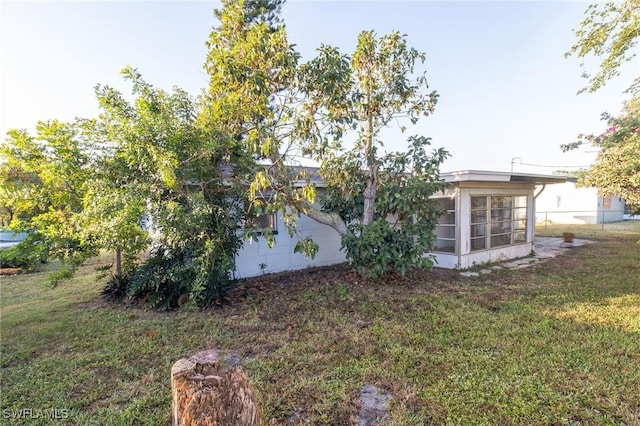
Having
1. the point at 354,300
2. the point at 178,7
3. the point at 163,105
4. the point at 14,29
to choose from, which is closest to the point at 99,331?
the point at 163,105

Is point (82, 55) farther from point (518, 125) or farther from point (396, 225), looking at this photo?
point (518, 125)

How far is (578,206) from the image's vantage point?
21391 mm

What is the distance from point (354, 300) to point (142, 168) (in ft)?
12.6

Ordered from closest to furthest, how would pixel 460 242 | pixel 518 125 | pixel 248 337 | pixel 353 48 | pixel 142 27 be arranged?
pixel 248 337
pixel 353 48
pixel 142 27
pixel 460 242
pixel 518 125

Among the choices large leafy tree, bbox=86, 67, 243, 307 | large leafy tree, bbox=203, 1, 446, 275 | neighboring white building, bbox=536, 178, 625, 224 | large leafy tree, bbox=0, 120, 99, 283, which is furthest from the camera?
neighboring white building, bbox=536, 178, 625, 224

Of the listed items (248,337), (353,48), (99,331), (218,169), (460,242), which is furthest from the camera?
(460,242)

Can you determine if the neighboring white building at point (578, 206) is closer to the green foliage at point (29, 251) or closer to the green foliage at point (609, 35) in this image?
the green foliage at point (609, 35)

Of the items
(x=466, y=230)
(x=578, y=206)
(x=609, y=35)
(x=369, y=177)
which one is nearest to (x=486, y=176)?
(x=466, y=230)

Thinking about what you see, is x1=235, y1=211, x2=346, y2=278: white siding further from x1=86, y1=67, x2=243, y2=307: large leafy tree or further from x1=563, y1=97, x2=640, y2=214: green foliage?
x1=563, y1=97, x2=640, y2=214: green foliage

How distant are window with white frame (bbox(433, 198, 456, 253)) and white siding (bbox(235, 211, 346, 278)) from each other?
2.76m

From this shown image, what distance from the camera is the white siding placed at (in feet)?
23.1

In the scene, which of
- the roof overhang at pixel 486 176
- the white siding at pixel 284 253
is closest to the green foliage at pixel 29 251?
the white siding at pixel 284 253

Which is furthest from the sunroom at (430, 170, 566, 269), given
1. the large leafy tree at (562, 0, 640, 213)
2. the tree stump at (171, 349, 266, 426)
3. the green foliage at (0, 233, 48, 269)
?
the green foliage at (0, 233, 48, 269)

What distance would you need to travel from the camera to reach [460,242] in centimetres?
772
